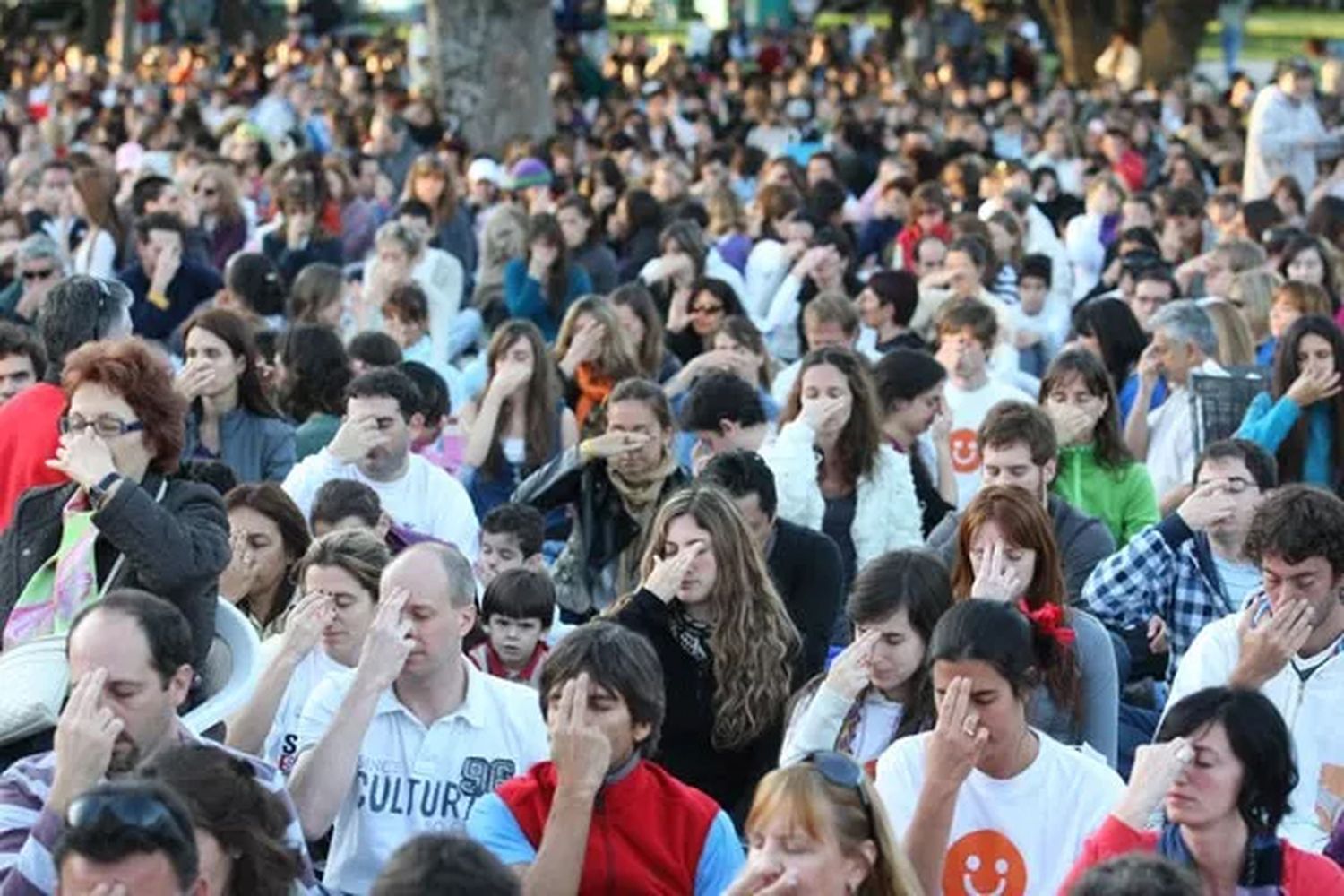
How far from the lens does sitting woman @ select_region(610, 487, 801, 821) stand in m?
7.86

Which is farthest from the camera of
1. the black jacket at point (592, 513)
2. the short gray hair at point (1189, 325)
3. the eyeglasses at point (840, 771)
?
the short gray hair at point (1189, 325)

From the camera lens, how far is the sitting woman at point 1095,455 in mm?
10680

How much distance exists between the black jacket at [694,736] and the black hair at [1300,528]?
127 centimetres

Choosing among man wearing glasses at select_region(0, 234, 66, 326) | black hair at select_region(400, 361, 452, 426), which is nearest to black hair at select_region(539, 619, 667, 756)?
black hair at select_region(400, 361, 452, 426)

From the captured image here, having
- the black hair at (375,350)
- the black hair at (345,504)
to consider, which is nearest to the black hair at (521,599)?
the black hair at (345,504)

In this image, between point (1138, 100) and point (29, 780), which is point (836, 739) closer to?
point (29, 780)

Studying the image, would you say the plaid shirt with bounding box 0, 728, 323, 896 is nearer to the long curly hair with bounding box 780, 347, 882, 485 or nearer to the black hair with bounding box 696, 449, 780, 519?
the black hair with bounding box 696, 449, 780, 519

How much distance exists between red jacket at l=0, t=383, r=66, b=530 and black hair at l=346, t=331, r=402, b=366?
11.9ft

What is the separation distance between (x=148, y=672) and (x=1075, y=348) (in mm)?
5719

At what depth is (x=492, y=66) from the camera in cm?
2892

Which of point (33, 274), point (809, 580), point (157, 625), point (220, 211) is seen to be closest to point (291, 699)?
point (157, 625)

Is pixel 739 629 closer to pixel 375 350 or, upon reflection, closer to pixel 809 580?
pixel 809 580

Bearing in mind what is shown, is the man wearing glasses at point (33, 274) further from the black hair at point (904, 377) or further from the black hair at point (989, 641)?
the black hair at point (989, 641)

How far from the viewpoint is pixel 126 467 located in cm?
718
